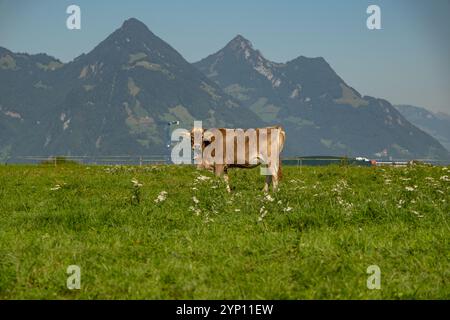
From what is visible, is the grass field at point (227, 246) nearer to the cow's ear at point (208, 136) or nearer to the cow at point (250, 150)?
the cow at point (250, 150)

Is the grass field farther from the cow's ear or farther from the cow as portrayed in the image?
the cow's ear

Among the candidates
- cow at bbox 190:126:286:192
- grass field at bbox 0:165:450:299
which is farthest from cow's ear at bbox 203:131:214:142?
grass field at bbox 0:165:450:299

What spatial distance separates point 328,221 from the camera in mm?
13539

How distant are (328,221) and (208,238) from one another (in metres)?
3.31

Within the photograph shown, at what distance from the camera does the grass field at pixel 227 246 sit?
8531 mm

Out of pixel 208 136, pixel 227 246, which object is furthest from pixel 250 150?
pixel 227 246

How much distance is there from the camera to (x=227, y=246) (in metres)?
11.0

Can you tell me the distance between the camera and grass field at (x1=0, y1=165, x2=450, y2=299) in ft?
28.0

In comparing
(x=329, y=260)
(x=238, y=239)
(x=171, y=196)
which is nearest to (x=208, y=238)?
(x=238, y=239)

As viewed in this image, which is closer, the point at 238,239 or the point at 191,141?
Answer: the point at 238,239

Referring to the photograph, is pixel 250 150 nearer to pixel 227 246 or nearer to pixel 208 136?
pixel 208 136
